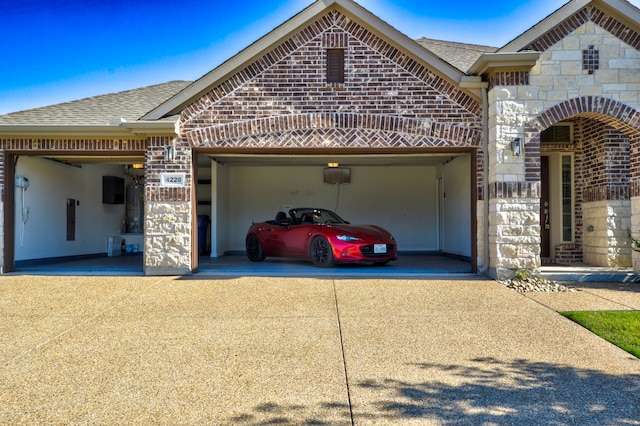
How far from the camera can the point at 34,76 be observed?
1388 cm

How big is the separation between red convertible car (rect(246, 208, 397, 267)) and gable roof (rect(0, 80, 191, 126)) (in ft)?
12.7

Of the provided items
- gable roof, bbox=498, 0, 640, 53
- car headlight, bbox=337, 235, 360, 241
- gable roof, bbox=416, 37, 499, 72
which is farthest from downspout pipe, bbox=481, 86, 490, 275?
car headlight, bbox=337, 235, 360, 241

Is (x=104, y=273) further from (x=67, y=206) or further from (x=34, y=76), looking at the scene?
(x=34, y=76)

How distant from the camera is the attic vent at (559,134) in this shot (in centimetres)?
1122

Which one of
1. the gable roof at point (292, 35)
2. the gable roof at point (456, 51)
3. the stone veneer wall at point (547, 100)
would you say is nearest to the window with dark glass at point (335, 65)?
the gable roof at point (292, 35)

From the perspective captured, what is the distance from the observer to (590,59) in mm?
8914

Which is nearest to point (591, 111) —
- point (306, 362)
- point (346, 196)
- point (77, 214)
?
point (306, 362)

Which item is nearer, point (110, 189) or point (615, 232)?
point (615, 232)

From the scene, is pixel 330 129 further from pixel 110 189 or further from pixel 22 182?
pixel 110 189

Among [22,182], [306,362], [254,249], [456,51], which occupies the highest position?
[456,51]

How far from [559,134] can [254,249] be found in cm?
735

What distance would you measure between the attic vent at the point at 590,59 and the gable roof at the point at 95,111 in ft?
26.6

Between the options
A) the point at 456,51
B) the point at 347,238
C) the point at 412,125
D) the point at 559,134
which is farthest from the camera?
the point at 456,51

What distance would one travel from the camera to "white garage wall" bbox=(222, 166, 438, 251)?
15.7 meters
